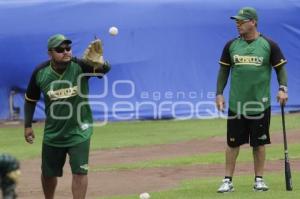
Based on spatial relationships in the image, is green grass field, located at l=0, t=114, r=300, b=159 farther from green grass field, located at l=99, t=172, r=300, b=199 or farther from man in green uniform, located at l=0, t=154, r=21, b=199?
man in green uniform, located at l=0, t=154, r=21, b=199

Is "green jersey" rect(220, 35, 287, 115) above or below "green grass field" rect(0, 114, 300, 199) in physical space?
above

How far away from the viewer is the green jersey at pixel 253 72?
967cm

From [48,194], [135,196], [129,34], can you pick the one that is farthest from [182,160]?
[129,34]

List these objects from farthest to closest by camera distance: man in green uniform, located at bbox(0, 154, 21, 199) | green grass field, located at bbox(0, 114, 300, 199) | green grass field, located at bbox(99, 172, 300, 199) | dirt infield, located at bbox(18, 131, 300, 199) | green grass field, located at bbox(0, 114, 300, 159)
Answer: green grass field, located at bbox(0, 114, 300, 159), dirt infield, located at bbox(18, 131, 300, 199), green grass field, located at bbox(0, 114, 300, 199), green grass field, located at bbox(99, 172, 300, 199), man in green uniform, located at bbox(0, 154, 21, 199)

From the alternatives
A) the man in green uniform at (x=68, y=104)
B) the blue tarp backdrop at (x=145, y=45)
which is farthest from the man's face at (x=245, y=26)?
the blue tarp backdrop at (x=145, y=45)

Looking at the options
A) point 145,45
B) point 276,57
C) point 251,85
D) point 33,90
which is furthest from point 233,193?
point 145,45

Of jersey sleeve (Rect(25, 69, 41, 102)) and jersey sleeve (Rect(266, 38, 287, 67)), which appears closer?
jersey sleeve (Rect(25, 69, 41, 102))

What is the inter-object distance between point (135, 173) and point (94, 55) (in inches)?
182

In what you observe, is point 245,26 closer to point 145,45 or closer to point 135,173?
point 135,173

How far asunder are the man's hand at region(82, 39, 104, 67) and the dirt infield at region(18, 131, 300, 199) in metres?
2.63

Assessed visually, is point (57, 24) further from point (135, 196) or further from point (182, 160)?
point (135, 196)

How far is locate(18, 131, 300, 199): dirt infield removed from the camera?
35.5 feet

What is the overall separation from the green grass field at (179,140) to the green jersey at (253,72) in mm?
1074

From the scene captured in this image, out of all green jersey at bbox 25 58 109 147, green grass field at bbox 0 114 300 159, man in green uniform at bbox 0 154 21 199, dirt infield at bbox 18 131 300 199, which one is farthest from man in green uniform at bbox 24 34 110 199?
green grass field at bbox 0 114 300 159
